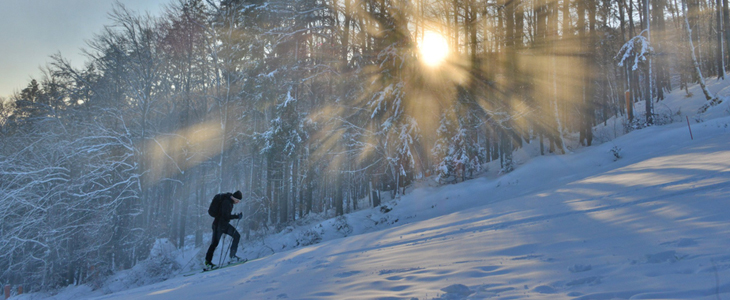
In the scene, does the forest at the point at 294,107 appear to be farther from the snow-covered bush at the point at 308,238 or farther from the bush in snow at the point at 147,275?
the snow-covered bush at the point at 308,238

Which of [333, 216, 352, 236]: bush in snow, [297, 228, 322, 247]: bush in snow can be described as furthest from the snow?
[297, 228, 322, 247]: bush in snow

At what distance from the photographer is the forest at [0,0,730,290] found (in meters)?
17.3

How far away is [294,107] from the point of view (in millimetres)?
21094

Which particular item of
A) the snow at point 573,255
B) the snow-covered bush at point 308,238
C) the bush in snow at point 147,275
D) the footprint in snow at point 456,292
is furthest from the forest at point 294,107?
the footprint in snow at point 456,292

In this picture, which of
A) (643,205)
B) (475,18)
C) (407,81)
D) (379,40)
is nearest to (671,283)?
(643,205)

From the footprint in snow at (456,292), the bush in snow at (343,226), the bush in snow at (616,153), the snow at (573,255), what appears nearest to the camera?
the snow at (573,255)

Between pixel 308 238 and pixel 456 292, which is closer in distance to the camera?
pixel 456 292

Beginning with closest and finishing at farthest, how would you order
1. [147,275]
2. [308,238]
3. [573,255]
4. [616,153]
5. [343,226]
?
1. [573,255]
2. [147,275]
3. [616,153]
4. [308,238]
5. [343,226]

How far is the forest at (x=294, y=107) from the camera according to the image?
17.3m

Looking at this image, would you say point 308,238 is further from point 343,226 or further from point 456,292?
point 456,292

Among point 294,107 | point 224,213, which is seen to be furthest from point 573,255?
point 294,107

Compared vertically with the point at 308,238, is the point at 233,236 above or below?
above

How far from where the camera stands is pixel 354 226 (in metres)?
17.0

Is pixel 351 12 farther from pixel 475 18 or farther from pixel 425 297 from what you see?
pixel 425 297
